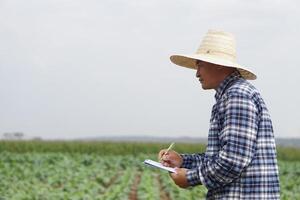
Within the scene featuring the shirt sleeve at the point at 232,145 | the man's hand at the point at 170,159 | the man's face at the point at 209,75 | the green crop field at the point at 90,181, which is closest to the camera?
the shirt sleeve at the point at 232,145

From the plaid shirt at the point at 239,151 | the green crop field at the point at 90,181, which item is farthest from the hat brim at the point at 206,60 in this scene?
the green crop field at the point at 90,181

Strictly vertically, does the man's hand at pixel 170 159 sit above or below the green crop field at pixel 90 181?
above

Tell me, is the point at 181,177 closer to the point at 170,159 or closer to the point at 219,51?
the point at 170,159

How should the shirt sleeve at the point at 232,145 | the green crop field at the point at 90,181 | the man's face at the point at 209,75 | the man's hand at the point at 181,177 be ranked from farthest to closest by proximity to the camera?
the green crop field at the point at 90,181 → the man's face at the point at 209,75 → the man's hand at the point at 181,177 → the shirt sleeve at the point at 232,145

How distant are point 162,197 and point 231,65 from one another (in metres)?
9.95

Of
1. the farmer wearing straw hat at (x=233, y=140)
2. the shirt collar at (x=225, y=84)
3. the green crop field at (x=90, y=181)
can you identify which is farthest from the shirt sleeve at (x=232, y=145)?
the green crop field at (x=90, y=181)

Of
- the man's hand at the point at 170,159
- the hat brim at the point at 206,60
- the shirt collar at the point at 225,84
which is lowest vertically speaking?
the man's hand at the point at 170,159

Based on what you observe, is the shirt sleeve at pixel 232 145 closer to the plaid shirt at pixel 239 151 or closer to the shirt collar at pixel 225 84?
the plaid shirt at pixel 239 151

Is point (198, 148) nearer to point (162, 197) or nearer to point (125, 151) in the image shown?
point (125, 151)

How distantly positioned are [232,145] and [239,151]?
44 millimetres

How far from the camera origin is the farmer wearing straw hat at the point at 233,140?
11.5 ft

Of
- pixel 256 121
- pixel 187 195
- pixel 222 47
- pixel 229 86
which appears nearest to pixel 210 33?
pixel 222 47

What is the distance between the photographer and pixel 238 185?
3598 millimetres

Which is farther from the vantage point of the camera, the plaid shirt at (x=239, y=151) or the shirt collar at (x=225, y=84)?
the shirt collar at (x=225, y=84)
